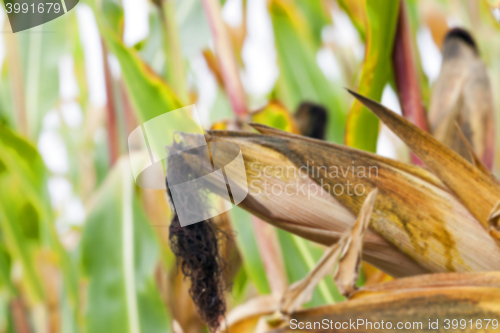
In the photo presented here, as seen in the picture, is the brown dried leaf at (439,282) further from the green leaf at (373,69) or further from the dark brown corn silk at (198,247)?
the green leaf at (373,69)

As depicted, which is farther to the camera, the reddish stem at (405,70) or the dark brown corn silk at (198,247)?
the reddish stem at (405,70)

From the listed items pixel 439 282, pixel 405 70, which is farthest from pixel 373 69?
pixel 439 282

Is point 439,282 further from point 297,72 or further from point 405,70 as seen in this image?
point 297,72

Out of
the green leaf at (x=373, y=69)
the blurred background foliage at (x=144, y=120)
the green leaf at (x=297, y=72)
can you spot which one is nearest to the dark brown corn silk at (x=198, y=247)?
the blurred background foliage at (x=144, y=120)

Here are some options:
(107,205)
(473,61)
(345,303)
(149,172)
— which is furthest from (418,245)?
(107,205)

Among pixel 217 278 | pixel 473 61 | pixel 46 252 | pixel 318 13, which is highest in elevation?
pixel 318 13

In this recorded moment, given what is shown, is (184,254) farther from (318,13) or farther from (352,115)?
(318,13)

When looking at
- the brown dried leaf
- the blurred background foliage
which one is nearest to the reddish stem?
the blurred background foliage
